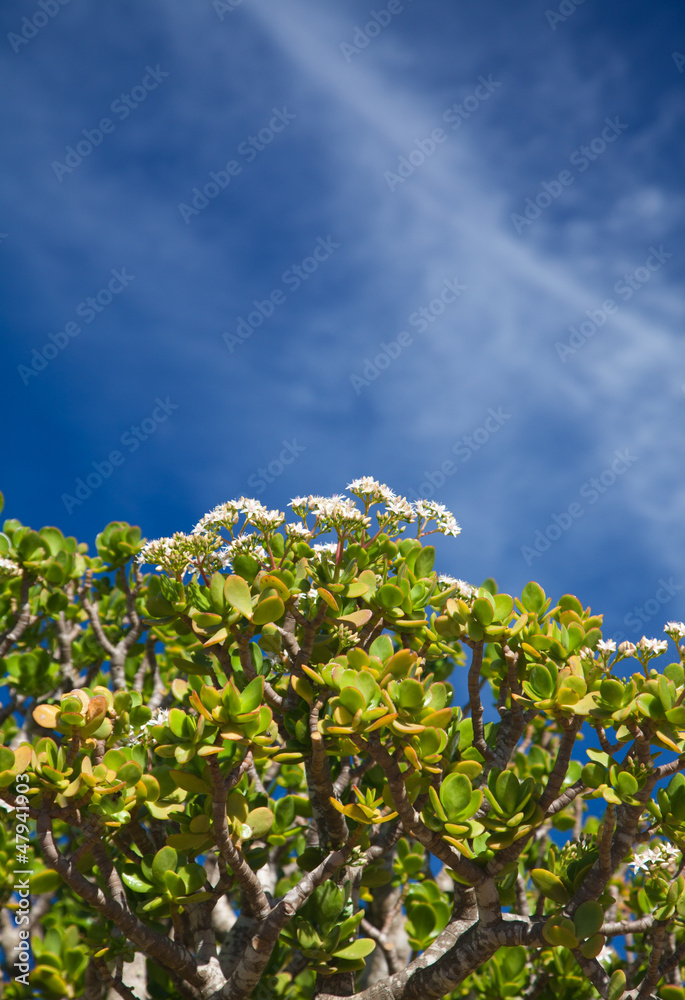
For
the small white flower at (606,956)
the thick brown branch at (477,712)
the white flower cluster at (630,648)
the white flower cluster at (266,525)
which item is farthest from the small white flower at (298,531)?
the small white flower at (606,956)

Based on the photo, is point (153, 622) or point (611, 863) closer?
point (611, 863)

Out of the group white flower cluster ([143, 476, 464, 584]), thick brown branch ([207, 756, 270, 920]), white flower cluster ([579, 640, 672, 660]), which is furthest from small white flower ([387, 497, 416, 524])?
thick brown branch ([207, 756, 270, 920])

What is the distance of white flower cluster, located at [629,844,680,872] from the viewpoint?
3.54 meters

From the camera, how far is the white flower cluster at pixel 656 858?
3.54 meters

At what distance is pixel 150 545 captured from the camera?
13.0 ft

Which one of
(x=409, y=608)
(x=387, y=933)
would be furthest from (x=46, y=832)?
(x=387, y=933)

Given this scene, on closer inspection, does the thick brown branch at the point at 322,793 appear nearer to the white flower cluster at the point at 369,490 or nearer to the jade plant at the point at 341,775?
the jade plant at the point at 341,775

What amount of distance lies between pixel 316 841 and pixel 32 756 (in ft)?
6.08

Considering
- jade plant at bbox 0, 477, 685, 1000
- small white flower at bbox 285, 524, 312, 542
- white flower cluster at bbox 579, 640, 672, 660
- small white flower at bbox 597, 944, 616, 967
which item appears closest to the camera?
jade plant at bbox 0, 477, 685, 1000

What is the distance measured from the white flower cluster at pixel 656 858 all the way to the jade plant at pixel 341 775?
1 cm

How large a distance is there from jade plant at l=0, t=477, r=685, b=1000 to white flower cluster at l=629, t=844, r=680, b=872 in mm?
14

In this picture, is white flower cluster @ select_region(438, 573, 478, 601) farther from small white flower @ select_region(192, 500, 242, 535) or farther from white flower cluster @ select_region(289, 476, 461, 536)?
small white flower @ select_region(192, 500, 242, 535)

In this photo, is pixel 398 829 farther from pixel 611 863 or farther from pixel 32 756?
pixel 32 756

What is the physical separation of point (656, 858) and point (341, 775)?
1.66 metres
